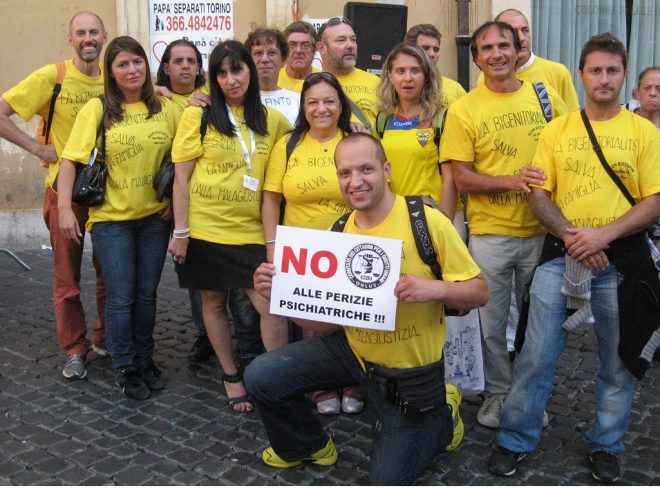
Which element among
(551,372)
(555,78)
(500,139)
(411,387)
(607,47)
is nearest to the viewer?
(411,387)

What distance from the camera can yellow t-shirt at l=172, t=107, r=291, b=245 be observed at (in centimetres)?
462

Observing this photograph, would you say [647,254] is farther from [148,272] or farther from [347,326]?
[148,272]

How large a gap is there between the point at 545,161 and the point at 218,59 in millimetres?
1918

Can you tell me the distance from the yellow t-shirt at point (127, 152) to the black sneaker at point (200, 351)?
1164 mm

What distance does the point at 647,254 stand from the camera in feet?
12.5

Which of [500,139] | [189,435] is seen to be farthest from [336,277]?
[189,435]

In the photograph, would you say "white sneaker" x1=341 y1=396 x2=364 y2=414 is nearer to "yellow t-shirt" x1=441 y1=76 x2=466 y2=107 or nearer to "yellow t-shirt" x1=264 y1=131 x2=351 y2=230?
"yellow t-shirt" x1=264 y1=131 x2=351 y2=230

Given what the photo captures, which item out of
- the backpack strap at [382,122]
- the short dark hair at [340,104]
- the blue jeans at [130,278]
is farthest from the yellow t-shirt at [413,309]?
the blue jeans at [130,278]

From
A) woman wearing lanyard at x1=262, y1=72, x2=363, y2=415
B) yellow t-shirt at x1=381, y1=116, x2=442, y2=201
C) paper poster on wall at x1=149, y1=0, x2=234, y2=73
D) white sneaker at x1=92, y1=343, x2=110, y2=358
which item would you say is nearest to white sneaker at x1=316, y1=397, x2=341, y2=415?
woman wearing lanyard at x1=262, y1=72, x2=363, y2=415

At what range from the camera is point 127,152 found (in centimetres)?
486

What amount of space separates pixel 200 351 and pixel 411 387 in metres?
2.34

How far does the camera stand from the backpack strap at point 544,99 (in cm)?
436

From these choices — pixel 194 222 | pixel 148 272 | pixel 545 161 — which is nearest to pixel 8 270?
pixel 148 272

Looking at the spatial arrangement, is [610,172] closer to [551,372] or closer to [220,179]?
[551,372]
